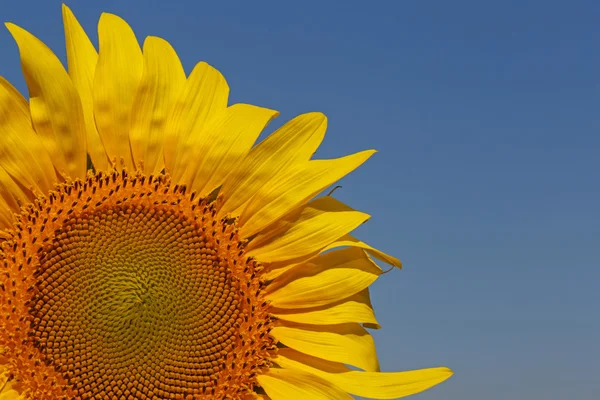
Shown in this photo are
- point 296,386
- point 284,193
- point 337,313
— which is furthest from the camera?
point 337,313

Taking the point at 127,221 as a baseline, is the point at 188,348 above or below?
below

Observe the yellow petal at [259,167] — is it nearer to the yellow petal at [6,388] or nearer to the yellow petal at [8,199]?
the yellow petal at [8,199]

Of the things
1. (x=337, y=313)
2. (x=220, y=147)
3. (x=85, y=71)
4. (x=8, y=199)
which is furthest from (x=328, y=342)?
(x=85, y=71)

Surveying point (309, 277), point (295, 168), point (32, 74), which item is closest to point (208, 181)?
point (295, 168)

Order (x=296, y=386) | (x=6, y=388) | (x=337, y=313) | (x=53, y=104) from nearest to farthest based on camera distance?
1. (x=6, y=388)
2. (x=53, y=104)
3. (x=296, y=386)
4. (x=337, y=313)

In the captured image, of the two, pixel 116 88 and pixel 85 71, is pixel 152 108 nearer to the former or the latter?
pixel 116 88

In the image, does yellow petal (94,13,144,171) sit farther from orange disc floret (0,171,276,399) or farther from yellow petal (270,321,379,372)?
yellow petal (270,321,379,372)

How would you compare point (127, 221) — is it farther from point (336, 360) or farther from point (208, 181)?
point (336, 360)
